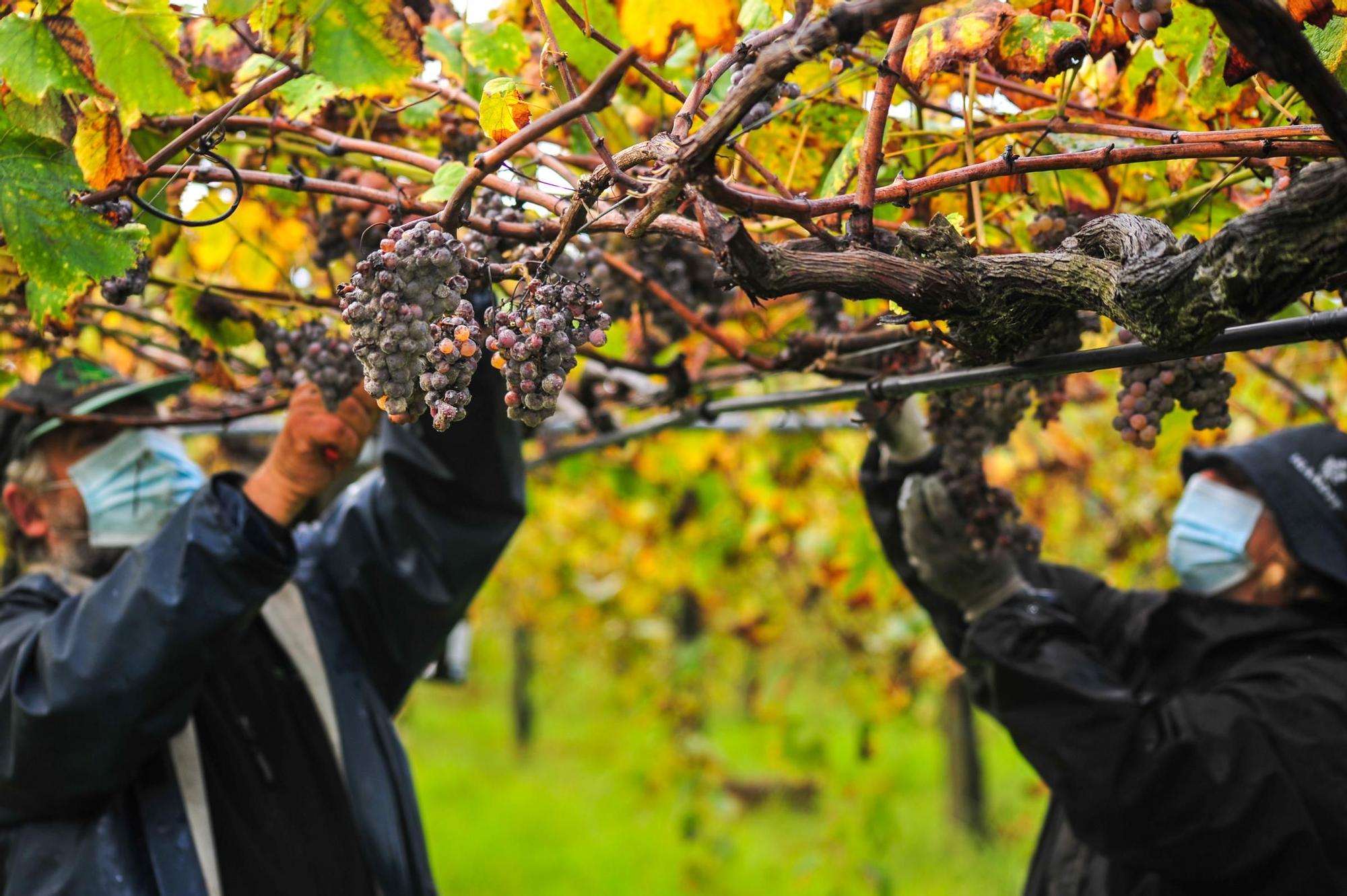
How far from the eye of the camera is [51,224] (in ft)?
4.62

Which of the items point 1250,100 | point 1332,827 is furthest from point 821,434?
point 1250,100

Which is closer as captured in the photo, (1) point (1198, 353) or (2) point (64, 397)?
(1) point (1198, 353)

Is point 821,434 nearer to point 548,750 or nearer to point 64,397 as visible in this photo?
point 64,397

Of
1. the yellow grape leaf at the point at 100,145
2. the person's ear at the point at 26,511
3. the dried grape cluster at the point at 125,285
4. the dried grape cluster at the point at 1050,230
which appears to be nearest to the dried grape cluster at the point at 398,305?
the yellow grape leaf at the point at 100,145

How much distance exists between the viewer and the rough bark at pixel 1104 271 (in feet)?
3.18

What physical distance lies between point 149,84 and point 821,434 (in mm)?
3140

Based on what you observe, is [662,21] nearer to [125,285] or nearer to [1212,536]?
[125,285]

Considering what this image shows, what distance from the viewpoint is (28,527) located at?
237 centimetres

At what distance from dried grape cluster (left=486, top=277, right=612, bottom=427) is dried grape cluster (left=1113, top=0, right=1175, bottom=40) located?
1.99 feet

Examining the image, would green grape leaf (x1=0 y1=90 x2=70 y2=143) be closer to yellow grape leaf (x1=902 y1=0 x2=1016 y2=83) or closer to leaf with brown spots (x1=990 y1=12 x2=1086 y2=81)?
yellow grape leaf (x1=902 y1=0 x2=1016 y2=83)

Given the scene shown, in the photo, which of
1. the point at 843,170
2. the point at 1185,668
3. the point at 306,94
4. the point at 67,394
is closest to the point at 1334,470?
the point at 1185,668

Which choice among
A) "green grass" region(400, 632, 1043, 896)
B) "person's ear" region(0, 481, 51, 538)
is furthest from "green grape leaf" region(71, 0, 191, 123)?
"green grass" region(400, 632, 1043, 896)

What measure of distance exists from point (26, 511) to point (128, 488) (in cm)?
23

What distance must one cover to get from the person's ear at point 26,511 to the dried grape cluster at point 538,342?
5.52 feet
